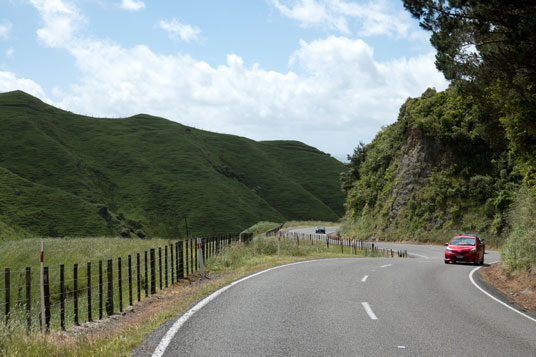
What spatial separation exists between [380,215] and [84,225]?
5125 centimetres

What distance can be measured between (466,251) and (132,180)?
108 meters

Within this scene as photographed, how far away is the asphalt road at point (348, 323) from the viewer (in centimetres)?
637

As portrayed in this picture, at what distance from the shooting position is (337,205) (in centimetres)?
16088

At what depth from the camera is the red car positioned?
2333 cm

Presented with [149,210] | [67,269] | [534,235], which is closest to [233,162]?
[149,210]

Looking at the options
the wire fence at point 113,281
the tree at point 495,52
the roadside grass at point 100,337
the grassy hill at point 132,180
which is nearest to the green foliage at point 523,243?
the tree at point 495,52

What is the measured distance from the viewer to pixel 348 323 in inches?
317

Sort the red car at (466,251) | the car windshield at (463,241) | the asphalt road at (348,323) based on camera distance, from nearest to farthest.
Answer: the asphalt road at (348,323), the red car at (466,251), the car windshield at (463,241)

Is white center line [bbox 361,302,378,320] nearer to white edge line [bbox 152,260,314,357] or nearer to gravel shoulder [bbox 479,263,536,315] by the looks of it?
white edge line [bbox 152,260,314,357]

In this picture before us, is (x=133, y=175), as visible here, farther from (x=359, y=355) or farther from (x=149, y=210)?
(x=359, y=355)

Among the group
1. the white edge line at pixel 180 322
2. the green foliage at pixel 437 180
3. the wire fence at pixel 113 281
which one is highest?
the green foliage at pixel 437 180

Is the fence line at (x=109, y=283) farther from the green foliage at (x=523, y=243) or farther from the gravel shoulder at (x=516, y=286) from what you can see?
the green foliage at (x=523, y=243)

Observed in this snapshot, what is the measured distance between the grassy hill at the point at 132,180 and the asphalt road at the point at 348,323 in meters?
64.8

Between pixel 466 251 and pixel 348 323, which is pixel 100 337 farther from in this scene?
pixel 466 251
